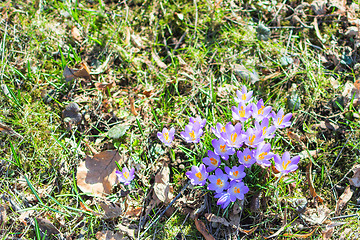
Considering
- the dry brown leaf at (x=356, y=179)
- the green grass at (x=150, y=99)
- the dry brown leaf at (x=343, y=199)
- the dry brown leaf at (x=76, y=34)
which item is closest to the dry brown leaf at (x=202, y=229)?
the green grass at (x=150, y=99)

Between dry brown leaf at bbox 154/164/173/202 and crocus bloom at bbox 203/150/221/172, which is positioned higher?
crocus bloom at bbox 203/150/221/172

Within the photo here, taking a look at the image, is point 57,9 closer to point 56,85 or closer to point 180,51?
point 56,85

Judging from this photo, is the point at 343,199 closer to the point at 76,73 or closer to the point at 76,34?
the point at 76,73

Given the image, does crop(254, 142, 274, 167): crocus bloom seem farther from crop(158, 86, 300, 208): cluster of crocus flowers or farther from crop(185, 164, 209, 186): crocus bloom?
crop(185, 164, 209, 186): crocus bloom

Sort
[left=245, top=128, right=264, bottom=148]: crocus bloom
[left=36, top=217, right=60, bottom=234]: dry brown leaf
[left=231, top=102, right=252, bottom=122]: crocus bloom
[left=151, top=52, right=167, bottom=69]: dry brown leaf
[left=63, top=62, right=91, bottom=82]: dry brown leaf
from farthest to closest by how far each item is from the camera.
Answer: [left=151, top=52, right=167, bottom=69]: dry brown leaf, [left=63, top=62, right=91, bottom=82]: dry brown leaf, [left=36, top=217, right=60, bottom=234]: dry brown leaf, [left=231, top=102, right=252, bottom=122]: crocus bloom, [left=245, top=128, right=264, bottom=148]: crocus bloom

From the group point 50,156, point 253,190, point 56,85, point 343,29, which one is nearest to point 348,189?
point 253,190

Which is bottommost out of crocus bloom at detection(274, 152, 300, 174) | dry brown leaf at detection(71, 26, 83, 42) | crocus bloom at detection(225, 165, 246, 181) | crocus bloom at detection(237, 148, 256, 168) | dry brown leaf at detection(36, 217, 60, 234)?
dry brown leaf at detection(36, 217, 60, 234)

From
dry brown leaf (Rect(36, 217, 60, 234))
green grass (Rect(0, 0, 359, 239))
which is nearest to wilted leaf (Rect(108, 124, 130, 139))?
green grass (Rect(0, 0, 359, 239))
